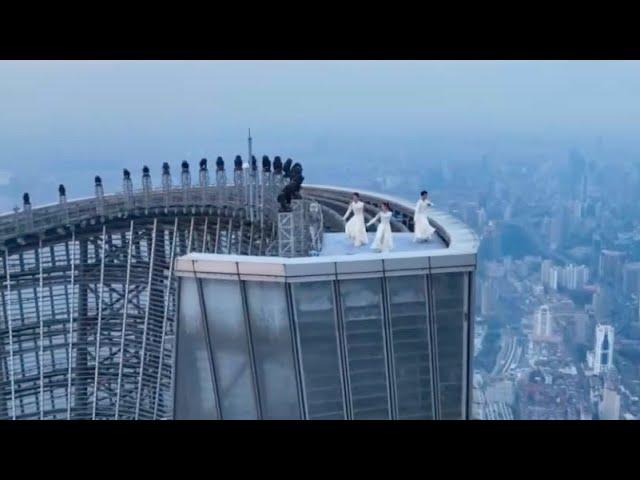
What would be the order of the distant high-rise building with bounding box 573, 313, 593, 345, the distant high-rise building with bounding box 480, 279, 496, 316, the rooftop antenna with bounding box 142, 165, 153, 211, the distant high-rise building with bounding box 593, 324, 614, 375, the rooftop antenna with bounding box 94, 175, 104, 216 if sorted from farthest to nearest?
the rooftop antenna with bounding box 142, 165, 153, 211
the rooftop antenna with bounding box 94, 175, 104, 216
the distant high-rise building with bounding box 573, 313, 593, 345
the distant high-rise building with bounding box 480, 279, 496, 316
the distant high-rise building with bounding box 593, 324, 614, 375

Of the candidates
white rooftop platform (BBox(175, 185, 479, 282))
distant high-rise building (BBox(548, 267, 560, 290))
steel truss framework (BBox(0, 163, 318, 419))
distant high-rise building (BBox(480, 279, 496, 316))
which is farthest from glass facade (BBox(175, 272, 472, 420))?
steel truss framework (BBox(0, 163, 318, 419))

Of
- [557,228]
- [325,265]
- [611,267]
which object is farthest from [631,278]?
[325,265]

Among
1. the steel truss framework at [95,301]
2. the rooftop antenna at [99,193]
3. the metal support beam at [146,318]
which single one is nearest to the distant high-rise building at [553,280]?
the steel truss framework at [95,301]

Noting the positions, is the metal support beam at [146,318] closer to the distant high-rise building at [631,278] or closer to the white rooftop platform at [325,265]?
the white rooftop platform at [325,265]

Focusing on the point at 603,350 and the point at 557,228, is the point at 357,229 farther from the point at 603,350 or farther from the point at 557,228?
the point at 603,350

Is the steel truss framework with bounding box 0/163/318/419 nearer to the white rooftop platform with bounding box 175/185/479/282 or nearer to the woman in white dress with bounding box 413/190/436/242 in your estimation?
the woman in white dress with bounding box 413/190/436/242
